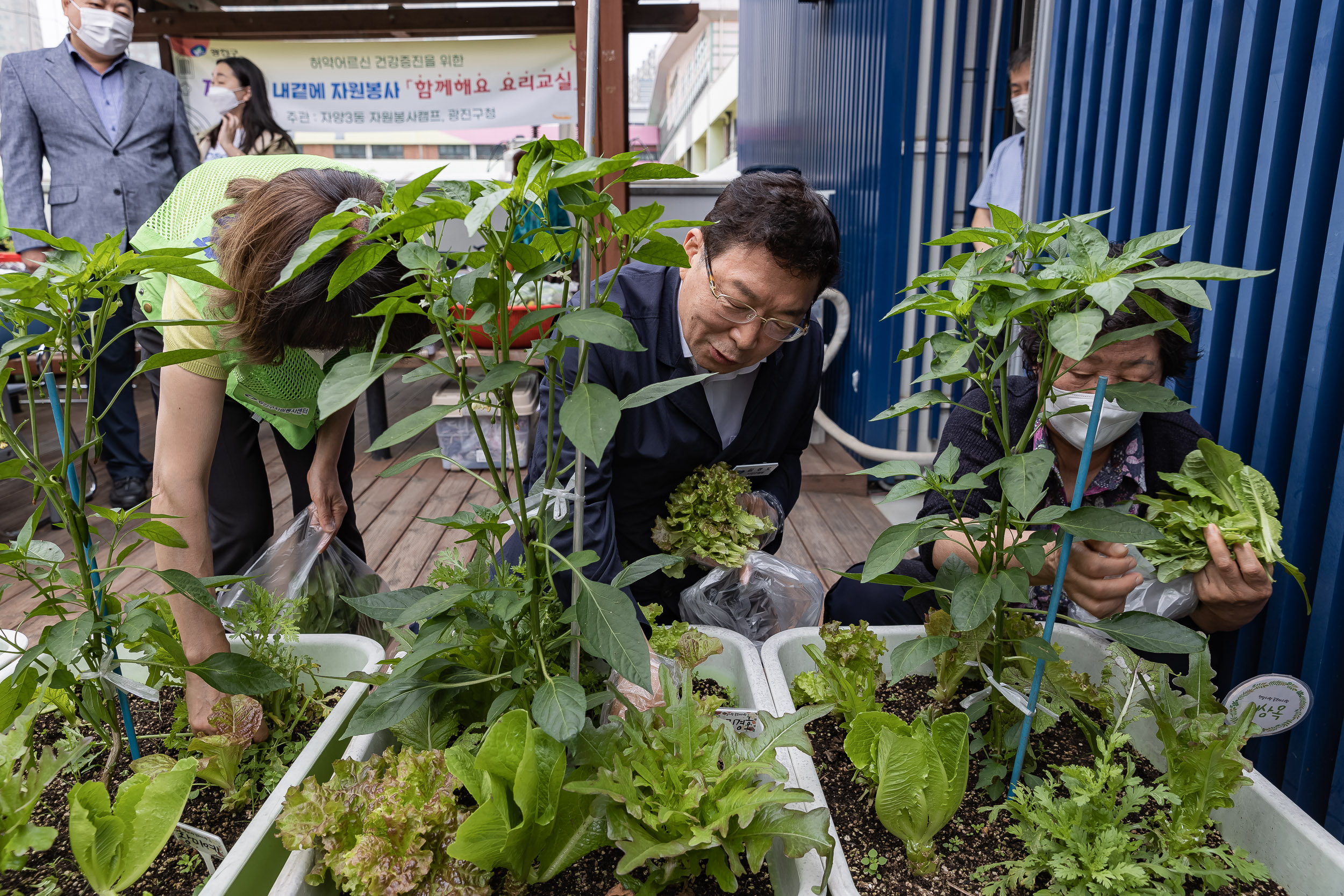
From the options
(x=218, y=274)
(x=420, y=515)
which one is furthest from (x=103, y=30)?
(x=218, y=274)

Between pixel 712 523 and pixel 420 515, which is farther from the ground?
pixel 712 523

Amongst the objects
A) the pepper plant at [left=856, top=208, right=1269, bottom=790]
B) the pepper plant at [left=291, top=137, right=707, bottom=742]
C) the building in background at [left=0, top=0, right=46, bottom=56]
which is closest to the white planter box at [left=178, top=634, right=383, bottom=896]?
the pepper plant at [left=291, top=137, right=707, bottom=742]

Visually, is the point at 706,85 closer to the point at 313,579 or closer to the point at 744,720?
the point at 313,579

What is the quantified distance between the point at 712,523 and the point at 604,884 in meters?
0.70

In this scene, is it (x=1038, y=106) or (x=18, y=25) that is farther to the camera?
(x=18, y=25)

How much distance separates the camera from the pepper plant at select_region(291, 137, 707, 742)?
0.62 metres

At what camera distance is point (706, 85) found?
19.1m

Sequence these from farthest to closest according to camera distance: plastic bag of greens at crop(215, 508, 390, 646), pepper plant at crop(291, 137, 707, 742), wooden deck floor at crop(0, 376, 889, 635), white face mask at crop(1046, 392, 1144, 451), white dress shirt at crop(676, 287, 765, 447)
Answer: wooden deck floor at crop(0, 376, 889, 635) → white dress shirt at crop(676, 287, 765, 447) → plastic bag of greens at crop(215, 508, 390, 646) → white face mask at crop(1046, 392, 1144, 451) → pepper plant at crop(291, 137, 707, 742)

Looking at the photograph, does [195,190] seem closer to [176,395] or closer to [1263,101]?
[176,395]

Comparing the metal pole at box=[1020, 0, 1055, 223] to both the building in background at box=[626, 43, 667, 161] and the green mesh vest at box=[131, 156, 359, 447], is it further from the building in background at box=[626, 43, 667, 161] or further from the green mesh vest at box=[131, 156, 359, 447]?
the building in background at box=[626, 43, 667, 161]

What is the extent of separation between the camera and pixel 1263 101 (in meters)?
1.22

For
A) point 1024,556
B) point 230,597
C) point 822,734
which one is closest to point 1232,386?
point 1024,556

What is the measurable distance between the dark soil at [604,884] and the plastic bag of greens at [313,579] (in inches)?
30.2

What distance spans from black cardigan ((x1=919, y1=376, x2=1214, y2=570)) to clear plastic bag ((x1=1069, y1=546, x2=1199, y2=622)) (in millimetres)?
205
